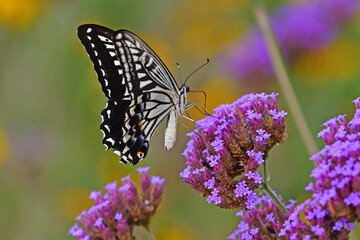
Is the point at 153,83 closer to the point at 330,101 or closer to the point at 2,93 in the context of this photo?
the point at 330,101

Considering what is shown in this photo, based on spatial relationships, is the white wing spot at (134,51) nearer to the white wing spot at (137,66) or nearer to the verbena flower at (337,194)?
the white wing spot at (137,66)

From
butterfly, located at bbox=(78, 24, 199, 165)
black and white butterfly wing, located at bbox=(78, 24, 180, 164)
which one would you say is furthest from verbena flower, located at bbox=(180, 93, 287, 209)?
black and white butterfly wing, located at bbox=(78, 24, 180, 164)

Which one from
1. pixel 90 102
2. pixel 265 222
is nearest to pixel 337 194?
pixel 265 222

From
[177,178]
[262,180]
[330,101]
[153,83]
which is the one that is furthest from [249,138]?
[177,178]

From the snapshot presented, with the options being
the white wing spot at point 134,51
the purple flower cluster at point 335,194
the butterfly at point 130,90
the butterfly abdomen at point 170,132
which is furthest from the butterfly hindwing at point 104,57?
the purple flower cluster at point 335,194

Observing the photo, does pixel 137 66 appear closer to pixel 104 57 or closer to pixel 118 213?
pixel 104 57

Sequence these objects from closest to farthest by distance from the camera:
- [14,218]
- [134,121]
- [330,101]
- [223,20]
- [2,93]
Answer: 1. [134,121]
2. [330,101]
3. [14,218]
4. [2,93]
5. [223,20]

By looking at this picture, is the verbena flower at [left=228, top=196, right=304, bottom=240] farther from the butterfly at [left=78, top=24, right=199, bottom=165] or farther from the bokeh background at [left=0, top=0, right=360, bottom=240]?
the bokeh background at [left=0, top=0, right=360, bottom=240]
